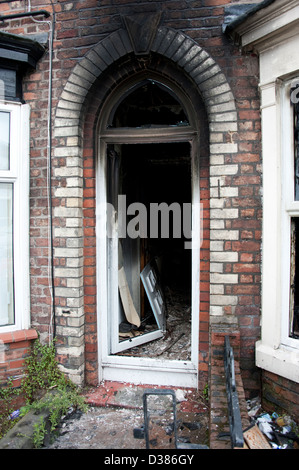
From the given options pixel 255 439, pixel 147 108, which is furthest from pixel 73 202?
pixel 255 439

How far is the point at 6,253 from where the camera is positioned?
3.36m

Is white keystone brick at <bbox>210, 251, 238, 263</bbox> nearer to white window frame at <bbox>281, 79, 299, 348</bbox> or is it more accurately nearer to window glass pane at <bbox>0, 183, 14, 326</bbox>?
white window frame at <bbox>281, 79, 299, 348</bbox>

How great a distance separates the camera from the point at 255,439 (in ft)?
7.91

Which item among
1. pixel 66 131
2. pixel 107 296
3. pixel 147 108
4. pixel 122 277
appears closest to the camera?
pixel 66 131

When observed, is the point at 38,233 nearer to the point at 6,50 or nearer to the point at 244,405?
the point at 6,50

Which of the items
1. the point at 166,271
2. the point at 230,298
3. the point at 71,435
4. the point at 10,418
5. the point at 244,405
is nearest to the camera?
the point at 244,405

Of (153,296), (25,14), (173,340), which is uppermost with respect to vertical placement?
(25,14)

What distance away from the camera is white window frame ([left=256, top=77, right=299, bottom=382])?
9.20 ft

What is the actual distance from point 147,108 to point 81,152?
92 cm

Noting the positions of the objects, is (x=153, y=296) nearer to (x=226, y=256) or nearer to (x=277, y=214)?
(x=226, y=256)

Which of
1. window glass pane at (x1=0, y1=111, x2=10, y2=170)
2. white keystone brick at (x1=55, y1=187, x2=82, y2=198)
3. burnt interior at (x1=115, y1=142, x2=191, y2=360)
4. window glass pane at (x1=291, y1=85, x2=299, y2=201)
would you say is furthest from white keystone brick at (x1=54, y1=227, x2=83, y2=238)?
window glass pane at (x1=291, y1=85, x2=299, y2=201)

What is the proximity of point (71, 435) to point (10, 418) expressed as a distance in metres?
0.80

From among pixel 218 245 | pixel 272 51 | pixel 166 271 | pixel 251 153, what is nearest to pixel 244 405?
pixel 218 245

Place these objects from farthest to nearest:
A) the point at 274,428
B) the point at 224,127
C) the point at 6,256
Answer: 1. the point at 6,256
2. the point at 224,127
3. the point at 274,428
